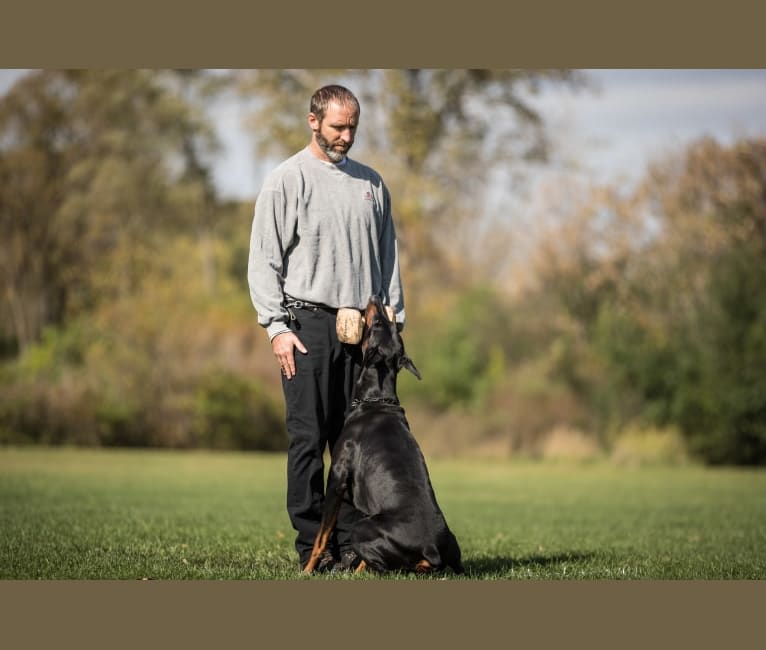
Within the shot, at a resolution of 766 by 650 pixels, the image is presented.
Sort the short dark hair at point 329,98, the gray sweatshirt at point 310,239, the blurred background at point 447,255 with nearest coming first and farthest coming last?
the short dark hair at point 329,98, the gray sweatshirt at point 310,239, the blurred background at point 447,255

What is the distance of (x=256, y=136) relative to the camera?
25281 millimetres

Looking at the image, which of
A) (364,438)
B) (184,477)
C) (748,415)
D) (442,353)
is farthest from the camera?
(442,353)

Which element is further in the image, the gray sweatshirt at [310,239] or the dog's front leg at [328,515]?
the gray sweatshirt at [310,239]

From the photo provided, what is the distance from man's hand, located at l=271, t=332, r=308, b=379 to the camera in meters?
5.32

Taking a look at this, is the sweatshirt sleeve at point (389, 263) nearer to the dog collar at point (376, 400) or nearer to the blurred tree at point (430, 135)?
the dog collar at point (376, 400)

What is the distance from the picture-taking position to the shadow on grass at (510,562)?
545 cm

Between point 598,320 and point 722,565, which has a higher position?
point 598,320

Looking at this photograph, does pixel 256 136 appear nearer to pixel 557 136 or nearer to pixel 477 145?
pixel 477 145

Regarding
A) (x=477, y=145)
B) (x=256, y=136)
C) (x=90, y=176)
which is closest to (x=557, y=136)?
(x=477, y=145)

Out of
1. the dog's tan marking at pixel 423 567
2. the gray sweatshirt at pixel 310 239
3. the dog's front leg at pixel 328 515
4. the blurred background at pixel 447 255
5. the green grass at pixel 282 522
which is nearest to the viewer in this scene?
the dog's tan marking at pixel 423 567

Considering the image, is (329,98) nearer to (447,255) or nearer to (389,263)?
(389,263)

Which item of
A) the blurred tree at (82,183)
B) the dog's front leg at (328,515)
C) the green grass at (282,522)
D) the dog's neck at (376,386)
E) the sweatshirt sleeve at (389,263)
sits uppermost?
the blurred tree at (82,183)

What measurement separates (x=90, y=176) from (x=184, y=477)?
15.2m

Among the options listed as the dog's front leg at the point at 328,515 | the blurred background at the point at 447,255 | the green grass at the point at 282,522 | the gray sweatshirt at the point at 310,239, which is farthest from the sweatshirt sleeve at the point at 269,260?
the blurred background at the point at 447,255
